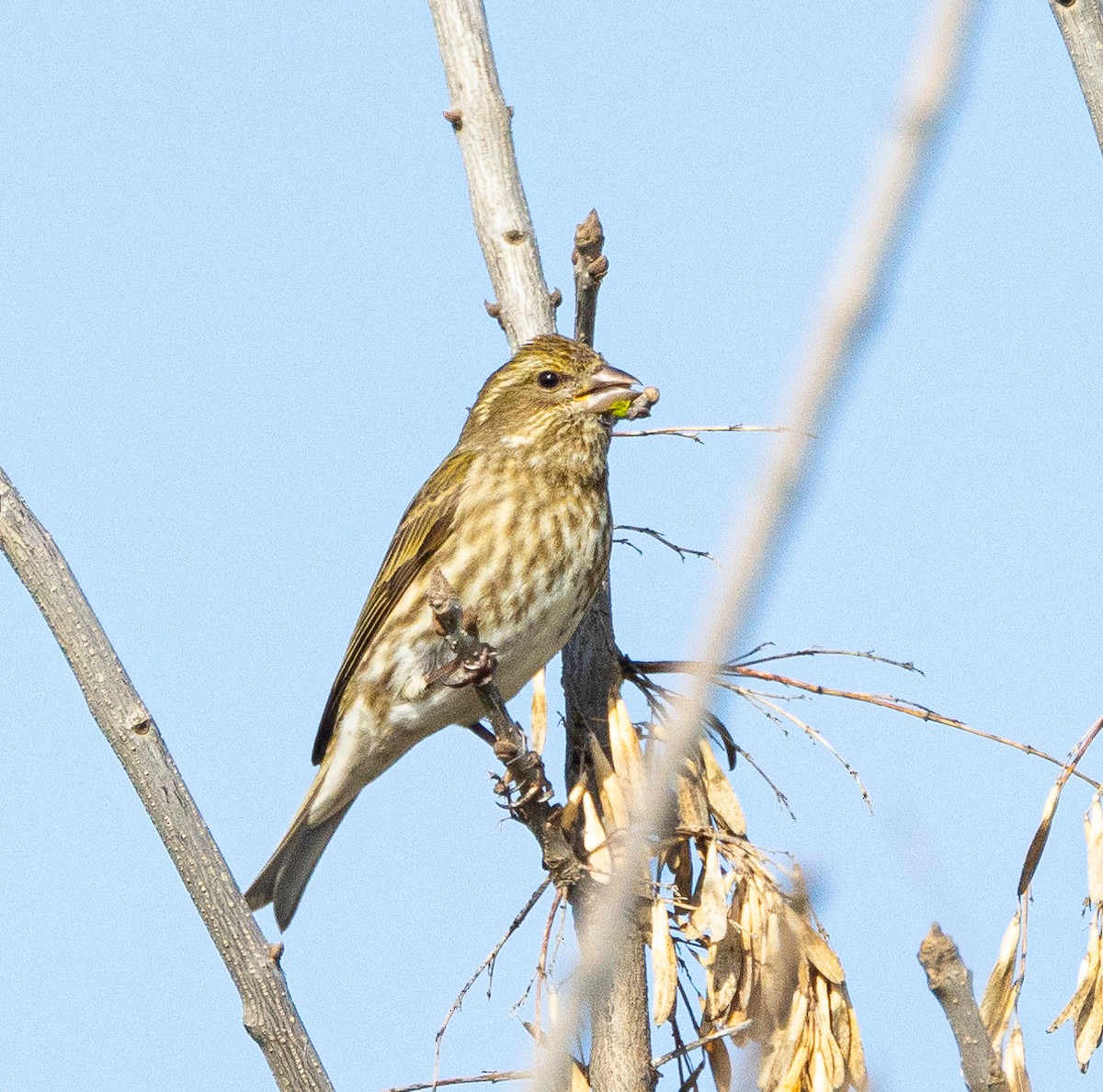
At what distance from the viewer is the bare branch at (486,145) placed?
17.5 feet

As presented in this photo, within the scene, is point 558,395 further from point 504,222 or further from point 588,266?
point 588,266

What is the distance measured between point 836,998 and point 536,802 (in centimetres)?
93

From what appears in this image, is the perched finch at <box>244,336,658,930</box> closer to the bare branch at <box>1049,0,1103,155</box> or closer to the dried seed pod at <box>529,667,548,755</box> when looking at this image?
the dried seed pod at <box>529,667,548,755</box>

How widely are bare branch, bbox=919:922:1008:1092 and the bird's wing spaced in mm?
3833

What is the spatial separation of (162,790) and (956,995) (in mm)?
1753

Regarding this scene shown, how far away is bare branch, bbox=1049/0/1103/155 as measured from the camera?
3291 mm

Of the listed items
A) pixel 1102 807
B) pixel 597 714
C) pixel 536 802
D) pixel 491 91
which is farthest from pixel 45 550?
pixel 491 91

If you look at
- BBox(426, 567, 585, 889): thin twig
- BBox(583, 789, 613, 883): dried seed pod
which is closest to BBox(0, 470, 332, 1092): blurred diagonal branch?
BBox(426, 567, 585, 889): thin twig

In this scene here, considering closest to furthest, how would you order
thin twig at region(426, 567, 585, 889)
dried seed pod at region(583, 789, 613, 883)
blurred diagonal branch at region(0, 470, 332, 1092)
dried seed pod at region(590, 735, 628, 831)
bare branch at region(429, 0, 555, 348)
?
blurred diagonal branch at region(0, 470, 332, 1092) < thin twig at region(426, 567, 585, 889) < dried seed pod at region(583, 789, 613, 883) < dried seed pod at region(590, 735, 628, 831) < bare branch at region(429, 0, 555, 348)

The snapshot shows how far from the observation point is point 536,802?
14.1 ft

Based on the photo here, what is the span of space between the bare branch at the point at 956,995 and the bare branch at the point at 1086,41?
191cm

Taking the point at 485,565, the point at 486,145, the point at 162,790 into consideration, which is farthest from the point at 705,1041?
the point at 486,145

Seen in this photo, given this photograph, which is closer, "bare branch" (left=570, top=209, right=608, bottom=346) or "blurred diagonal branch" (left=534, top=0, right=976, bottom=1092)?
"blurred diagonal branch" (left=534, top=0, right=976, bottom=1092)

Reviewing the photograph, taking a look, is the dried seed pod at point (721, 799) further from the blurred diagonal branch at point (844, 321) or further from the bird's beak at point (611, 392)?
the blurred diagonal branch at point (844, 321)
